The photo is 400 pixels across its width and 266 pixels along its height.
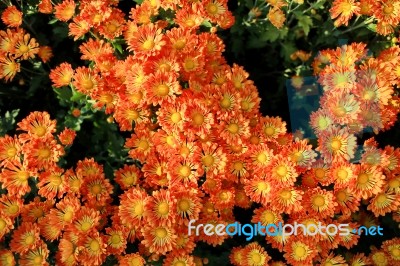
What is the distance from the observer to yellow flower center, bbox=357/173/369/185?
8.39ft

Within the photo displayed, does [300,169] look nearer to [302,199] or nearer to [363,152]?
[302,199]

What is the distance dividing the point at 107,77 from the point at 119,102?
17cm

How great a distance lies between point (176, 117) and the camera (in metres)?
2.37

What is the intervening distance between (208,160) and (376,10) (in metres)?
1.41

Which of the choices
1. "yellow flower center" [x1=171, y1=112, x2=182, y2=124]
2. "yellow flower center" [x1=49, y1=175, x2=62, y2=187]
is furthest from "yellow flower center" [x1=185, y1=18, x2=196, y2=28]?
"yellow flower center" [x1=49, y1=175, x2=62, y2=187]

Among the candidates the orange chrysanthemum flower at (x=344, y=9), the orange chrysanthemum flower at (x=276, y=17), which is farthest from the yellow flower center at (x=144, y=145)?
the orange chrysanthemum flower at (x=344, y=9)

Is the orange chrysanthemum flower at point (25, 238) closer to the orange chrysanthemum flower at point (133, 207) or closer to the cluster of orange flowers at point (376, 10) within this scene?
the orange chrysanthemum flower at point (133, 207)

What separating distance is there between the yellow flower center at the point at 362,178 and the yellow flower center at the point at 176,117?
107 centimetres

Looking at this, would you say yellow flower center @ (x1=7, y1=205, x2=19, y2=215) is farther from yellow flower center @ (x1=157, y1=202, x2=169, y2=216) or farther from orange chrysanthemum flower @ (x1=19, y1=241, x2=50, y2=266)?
yellow flower center @ (x1=157, y1=202, x2=169, y2=216)

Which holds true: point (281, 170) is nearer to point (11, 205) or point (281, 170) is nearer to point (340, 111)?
point (340, 111)

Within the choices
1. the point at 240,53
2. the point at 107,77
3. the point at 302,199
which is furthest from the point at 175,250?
the point at 240,53

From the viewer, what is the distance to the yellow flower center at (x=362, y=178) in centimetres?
256

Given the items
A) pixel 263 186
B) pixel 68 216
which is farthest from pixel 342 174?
pixel 68 216

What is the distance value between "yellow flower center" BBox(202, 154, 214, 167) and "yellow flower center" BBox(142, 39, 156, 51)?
656 millimetres
